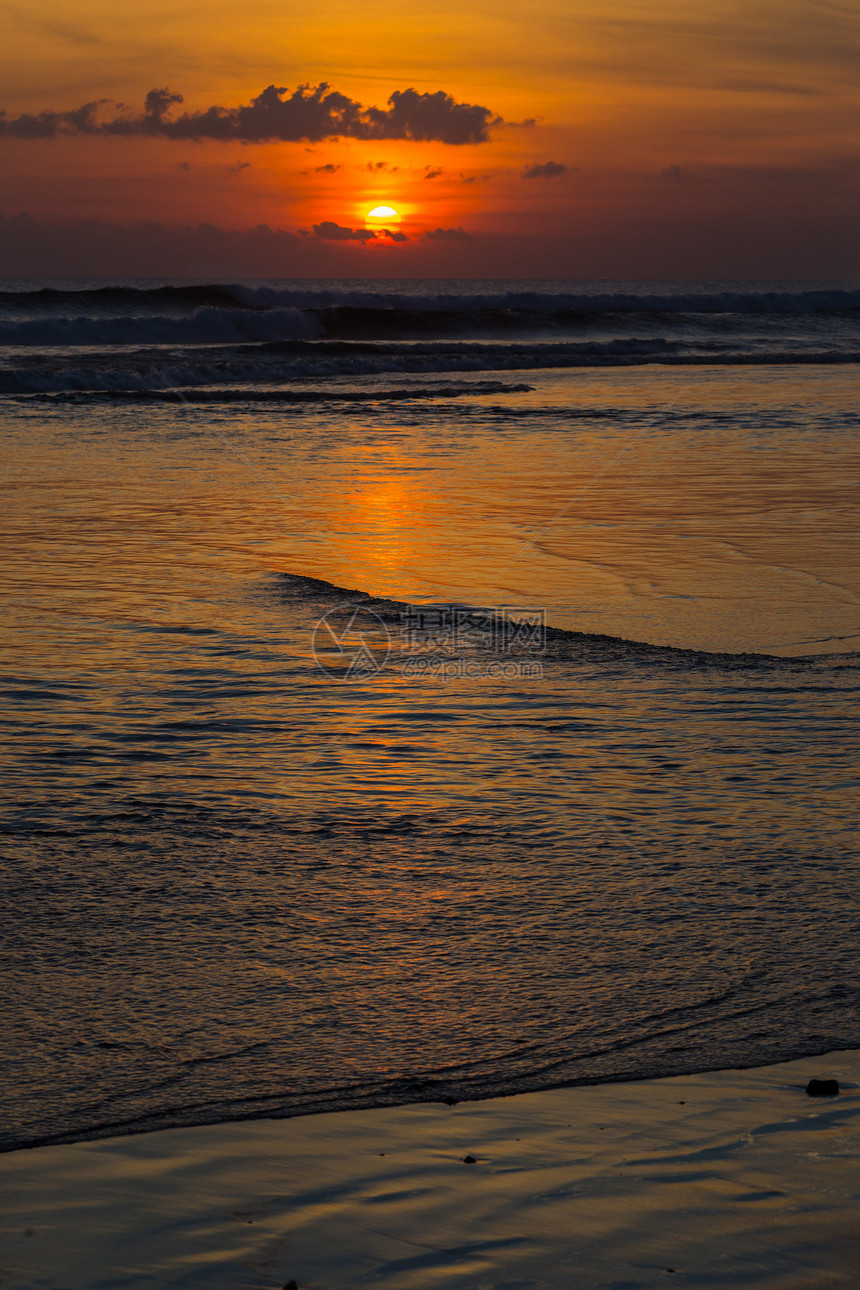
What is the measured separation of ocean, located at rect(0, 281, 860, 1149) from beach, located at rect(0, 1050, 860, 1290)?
0.11 m

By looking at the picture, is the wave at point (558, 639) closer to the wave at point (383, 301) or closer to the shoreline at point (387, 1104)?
the shoreline at point (387, 1104)

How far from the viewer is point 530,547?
29.4ft

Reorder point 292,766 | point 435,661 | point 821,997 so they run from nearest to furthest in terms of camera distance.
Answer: point 821,997 → point 292,766 → point 435,661

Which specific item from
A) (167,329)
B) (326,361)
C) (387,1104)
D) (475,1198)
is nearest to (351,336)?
(167,329)

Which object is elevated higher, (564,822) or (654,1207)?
(564,822)

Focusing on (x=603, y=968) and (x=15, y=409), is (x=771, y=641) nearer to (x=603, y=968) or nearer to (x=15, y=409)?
(x=603, y=968)

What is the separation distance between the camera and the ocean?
287 centimetres

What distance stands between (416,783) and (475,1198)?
231cm

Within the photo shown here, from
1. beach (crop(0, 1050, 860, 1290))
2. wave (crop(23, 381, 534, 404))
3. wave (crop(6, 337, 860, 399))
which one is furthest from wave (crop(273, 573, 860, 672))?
wave (crop(6, 337, 860, 399))

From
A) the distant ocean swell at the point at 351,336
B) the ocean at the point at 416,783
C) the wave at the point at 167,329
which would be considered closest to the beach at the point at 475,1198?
the ocean at the point at 416,783

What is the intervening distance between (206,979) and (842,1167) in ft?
4.98

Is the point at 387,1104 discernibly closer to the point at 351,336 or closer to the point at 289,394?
the point at 289,394

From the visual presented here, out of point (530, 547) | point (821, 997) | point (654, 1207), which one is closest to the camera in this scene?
point (654, 1207)

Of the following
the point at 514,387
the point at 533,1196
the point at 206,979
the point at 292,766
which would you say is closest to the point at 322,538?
the point at 292,766
